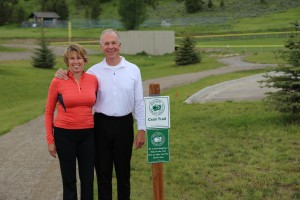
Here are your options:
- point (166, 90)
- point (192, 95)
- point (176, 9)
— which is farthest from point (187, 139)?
point (176, 9)

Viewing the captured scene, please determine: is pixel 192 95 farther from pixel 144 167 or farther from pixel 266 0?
pixel 266 0

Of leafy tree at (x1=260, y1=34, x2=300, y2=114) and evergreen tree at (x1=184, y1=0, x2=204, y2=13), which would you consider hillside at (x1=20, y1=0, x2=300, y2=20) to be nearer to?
evergreen tree at (x1=184, y1=0, x2=204, y2=13)

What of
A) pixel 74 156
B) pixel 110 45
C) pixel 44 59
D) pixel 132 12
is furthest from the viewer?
pixel 132 12

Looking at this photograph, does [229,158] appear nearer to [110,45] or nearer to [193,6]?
[110,45]

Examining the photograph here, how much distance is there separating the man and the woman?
120 mm

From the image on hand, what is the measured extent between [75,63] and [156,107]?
37.3 inches

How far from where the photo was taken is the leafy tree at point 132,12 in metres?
59.8

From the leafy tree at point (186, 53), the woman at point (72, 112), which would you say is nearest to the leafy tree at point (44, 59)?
the leafy tree at point (186, 53)

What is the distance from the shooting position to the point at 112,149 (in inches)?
207

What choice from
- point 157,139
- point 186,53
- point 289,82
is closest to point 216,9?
point 186,53

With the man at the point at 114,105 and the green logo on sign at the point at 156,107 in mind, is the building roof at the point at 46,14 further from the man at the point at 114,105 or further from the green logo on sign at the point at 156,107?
the green logo on sign at the point at 156,107

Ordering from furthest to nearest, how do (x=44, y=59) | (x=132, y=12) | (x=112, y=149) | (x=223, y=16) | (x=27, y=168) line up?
(x=223, y=16) → (x=132, y=12) → (x=44, y=59) → (x=27, y=168) → (x=112, y=149)

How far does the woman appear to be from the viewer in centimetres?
487

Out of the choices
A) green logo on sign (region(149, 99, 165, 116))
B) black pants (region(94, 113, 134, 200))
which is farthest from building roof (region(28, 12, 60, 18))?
green logo on sign (region(149, 99, 165, 116))
